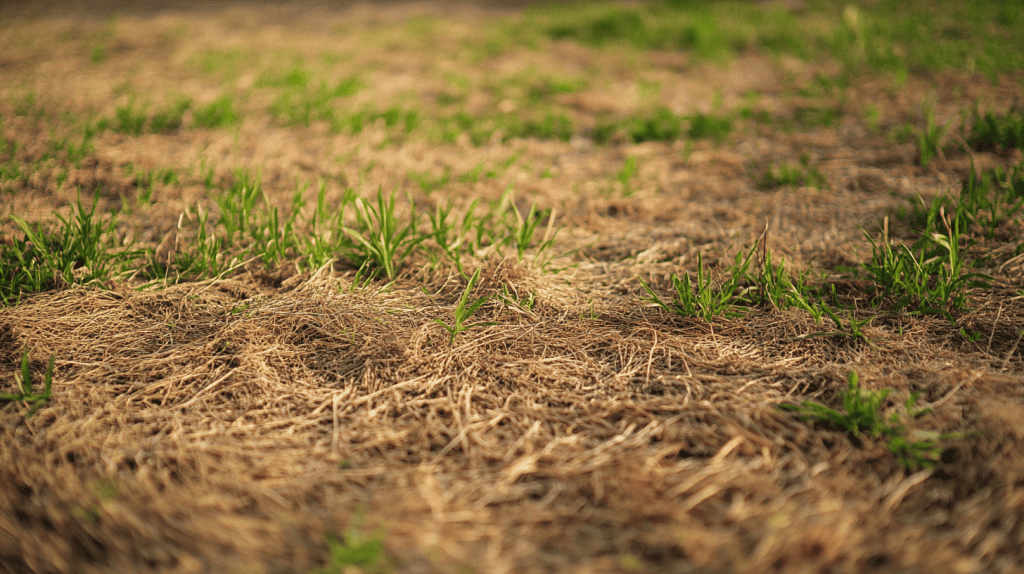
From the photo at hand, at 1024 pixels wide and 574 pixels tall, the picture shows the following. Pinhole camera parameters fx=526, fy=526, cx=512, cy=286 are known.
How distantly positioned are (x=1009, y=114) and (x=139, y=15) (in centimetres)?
813

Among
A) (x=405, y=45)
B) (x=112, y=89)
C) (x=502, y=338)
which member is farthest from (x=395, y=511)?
(x=405, y=45)

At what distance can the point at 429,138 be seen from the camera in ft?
11.5

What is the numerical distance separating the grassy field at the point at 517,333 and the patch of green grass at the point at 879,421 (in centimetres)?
1

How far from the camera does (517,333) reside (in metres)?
1.82

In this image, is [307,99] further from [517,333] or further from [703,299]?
[703,299]

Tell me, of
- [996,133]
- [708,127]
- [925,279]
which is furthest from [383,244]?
[996,133]

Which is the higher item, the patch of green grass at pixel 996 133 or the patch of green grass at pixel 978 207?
the patch of green grass at pixel 996 133

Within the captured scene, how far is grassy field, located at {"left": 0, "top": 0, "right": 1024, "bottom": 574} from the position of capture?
1141 mm

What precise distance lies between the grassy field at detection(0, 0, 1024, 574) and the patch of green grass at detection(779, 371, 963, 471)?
14mm

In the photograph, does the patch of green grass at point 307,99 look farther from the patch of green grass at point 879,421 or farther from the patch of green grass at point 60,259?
the patch of green grass at point 879,421

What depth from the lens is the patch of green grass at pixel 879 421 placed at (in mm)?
1287

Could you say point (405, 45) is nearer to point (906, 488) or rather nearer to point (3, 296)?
point (3, 296)

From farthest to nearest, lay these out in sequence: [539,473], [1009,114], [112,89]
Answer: [112,89], [1009,114], [539,473]

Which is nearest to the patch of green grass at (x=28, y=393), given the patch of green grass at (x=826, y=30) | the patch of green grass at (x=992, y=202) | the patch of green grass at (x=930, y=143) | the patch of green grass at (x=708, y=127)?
the patch of green grass at (x=992, y=202)
